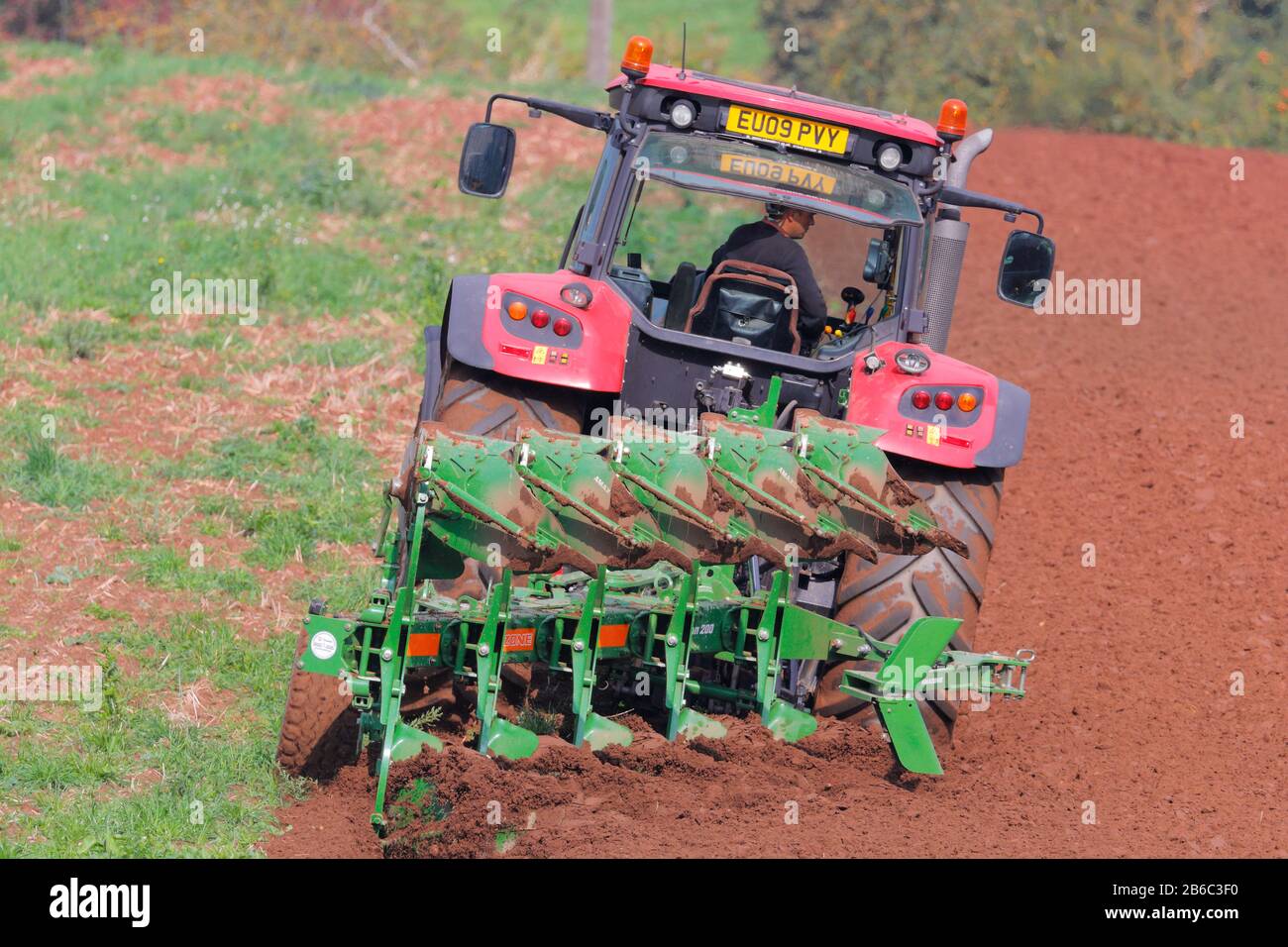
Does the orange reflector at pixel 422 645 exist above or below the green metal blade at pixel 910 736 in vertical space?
above

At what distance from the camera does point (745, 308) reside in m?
6.64

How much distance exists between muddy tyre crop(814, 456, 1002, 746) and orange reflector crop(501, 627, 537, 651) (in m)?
1.19

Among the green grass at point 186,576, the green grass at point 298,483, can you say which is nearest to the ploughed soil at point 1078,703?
the green grass at point 186,576

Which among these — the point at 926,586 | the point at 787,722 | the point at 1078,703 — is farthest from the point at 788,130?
the point at 1078,703

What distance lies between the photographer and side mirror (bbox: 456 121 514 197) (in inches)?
271

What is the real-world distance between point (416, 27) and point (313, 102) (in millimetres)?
11555

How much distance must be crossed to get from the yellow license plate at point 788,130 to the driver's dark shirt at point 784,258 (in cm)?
34

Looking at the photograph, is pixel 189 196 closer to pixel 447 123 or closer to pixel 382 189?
pixel 382 189

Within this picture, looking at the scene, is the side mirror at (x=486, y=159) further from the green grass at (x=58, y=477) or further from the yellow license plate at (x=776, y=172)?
the green grass at (x=58, y=477)

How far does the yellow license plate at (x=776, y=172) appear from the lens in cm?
666

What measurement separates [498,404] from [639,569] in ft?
3.43

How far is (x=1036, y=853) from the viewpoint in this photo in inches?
199

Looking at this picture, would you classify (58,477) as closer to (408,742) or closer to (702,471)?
(408,742)

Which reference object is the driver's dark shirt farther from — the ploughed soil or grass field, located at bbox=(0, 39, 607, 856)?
grass field, located at bbox=(0, 39, 607, 856)
